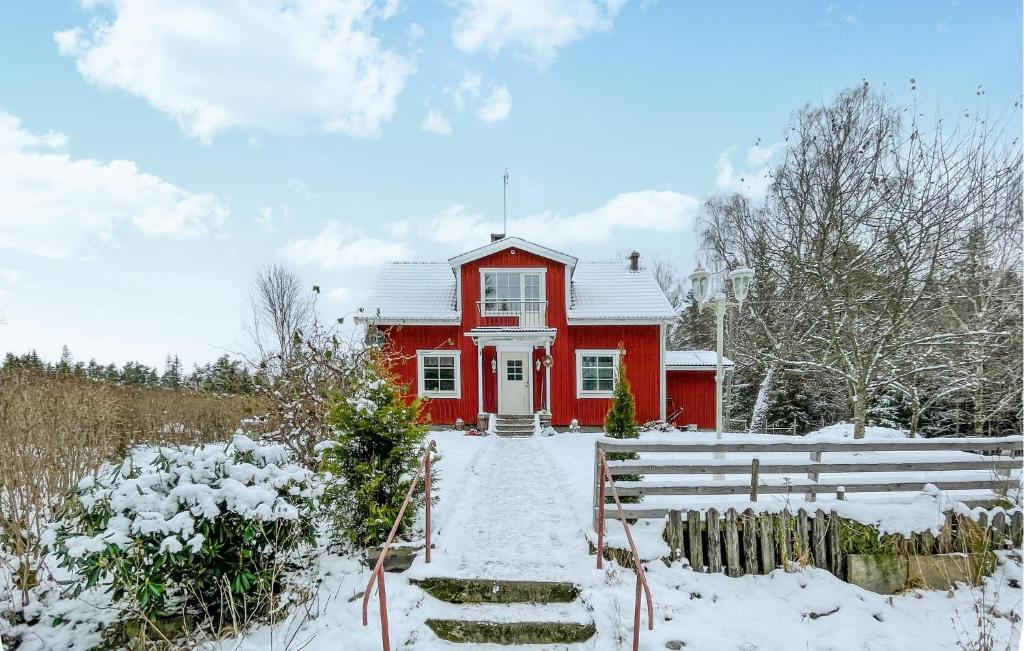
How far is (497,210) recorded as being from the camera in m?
14.8

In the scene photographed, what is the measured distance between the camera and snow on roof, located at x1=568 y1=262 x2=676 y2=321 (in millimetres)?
12039

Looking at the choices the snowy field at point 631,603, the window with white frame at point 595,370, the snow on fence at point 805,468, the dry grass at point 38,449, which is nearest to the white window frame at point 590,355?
the window with white frame at point 595,370

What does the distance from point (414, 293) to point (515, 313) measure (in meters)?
3.52

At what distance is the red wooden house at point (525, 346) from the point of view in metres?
12.0

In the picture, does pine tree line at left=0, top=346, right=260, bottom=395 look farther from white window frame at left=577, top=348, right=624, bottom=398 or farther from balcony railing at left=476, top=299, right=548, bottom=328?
white window frame at left=577, top=348, right=624, bottom=398

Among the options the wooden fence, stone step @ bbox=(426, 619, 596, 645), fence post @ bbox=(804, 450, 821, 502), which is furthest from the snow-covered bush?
fence post @ bbox=(804, 450, 821, 502)

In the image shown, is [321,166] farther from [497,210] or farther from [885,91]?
[885,91]

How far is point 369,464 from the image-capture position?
4.50 m

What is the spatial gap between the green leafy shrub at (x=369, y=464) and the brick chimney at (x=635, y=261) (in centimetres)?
1195

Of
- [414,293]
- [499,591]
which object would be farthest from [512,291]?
[499,591]

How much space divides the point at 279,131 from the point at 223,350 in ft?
Result: 13.5

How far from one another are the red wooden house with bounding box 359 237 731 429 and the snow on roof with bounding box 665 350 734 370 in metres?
0.68

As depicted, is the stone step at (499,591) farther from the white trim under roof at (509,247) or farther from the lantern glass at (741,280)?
the white trim under roof at (509,247)

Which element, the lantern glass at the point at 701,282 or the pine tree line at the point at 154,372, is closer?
the lantern glass at the point at 701,282
